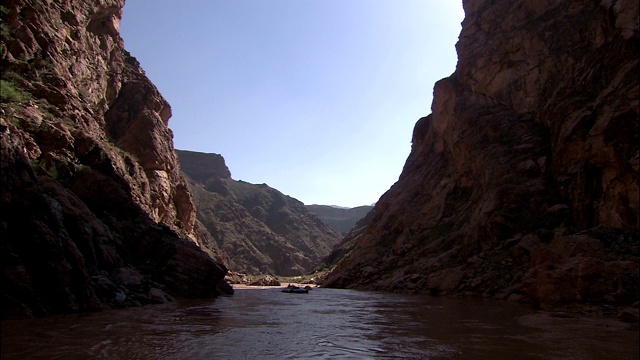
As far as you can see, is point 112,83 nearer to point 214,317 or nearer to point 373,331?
point 214,317

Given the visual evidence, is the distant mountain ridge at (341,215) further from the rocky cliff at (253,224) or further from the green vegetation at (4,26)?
the green vegetation at (4,26)

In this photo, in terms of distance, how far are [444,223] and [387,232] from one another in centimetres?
904

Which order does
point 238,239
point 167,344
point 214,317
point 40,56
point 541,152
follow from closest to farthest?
point 167,344 < point 214,317 < point 40,56 < point 541,152 < point 238,239

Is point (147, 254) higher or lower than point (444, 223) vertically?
lower

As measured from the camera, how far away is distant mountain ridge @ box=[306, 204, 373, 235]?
584 ft

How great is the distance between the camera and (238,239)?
10119 centimetres

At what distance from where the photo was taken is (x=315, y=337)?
948 centimetres

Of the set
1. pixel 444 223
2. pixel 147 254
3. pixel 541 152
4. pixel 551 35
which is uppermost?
pixel 551 35

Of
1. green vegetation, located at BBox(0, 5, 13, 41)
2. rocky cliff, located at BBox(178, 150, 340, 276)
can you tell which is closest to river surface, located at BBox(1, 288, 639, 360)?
green vegetation, located at BBox(0, 5, 13, 41)

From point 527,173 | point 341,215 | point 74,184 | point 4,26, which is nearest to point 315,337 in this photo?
point 74,184

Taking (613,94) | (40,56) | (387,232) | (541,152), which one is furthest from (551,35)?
(40,56)

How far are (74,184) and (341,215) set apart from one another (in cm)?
17197

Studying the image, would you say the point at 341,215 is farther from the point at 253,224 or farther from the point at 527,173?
the point at 527,173

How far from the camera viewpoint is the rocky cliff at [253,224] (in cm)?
9788
